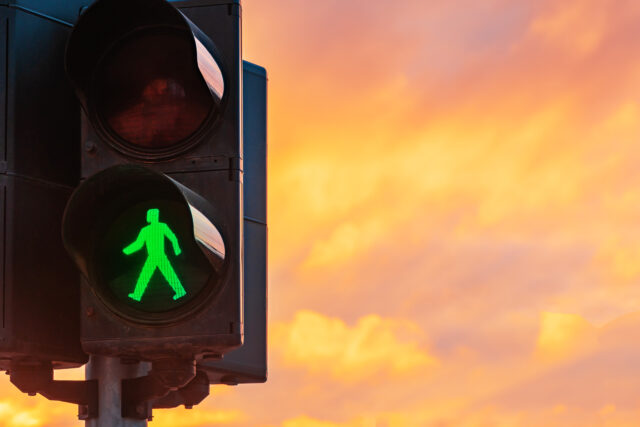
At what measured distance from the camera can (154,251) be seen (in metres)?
4.79

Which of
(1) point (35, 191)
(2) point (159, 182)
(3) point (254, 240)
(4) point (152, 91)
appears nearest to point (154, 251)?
(2) point (159, 182)

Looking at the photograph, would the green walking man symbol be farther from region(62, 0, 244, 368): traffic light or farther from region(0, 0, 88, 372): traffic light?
region(0, 0, 88, 372): traffic light

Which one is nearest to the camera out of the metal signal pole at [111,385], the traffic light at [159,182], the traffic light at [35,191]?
the traffic light at [159,182]

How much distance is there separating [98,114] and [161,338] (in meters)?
0.94

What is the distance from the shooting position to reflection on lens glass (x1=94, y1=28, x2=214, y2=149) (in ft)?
16.3

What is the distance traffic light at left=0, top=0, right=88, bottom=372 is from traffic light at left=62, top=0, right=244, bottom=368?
52 cm

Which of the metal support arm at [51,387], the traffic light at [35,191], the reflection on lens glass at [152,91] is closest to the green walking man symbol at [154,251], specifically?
the reflection on lens glass at [152,91]

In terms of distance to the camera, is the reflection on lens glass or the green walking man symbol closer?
the green walking man symbol

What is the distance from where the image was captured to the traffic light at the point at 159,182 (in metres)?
4.70

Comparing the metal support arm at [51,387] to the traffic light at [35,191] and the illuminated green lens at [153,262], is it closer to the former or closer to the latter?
the traffic light at [35,191]

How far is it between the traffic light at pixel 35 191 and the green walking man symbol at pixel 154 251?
752mm

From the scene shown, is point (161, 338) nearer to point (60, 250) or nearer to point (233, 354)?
point (60, 250)

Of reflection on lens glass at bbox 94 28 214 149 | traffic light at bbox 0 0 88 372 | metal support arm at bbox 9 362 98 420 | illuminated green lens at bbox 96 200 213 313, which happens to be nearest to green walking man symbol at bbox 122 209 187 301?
illuminated green lens at bbox 96 200 213 313

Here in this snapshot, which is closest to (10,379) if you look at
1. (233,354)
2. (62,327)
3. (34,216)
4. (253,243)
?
(62,327)
